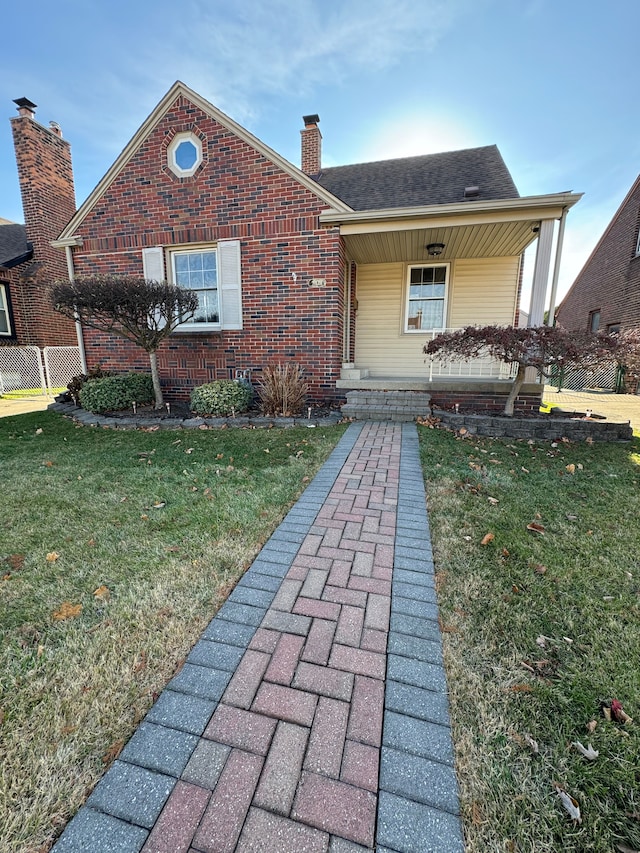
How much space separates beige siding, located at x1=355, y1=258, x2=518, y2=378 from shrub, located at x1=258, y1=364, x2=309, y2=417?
3094mm

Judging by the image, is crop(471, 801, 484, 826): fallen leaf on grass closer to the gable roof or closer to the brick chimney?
the gable roof

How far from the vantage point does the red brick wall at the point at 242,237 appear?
6.82 metres

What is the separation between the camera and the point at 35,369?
11.9m

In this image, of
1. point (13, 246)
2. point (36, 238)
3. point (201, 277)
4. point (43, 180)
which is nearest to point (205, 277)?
point (201, 277)

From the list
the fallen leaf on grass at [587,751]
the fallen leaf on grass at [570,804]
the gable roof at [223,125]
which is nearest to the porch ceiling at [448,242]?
the gable roof at [223,125]

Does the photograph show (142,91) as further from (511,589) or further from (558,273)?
(511,589)

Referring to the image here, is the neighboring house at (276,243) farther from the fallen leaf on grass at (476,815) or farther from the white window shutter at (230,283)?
the fallen leaf on grass at (476,815)

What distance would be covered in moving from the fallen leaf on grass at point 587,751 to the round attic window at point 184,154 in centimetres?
896

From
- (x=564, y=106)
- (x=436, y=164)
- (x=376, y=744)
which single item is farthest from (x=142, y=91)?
(x=376, y=744)

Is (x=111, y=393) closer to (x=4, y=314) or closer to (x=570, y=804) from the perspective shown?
(x=570, y=804)

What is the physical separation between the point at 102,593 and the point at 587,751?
2.22m

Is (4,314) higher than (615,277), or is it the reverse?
(615,277)

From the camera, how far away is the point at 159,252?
7457 mm

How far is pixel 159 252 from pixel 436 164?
6.73m
